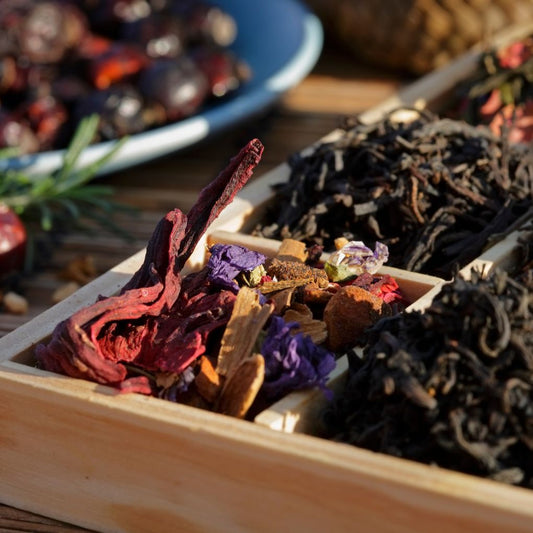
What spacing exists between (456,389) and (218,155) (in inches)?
56.8

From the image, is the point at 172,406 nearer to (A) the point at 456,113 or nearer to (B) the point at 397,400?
(B) the point at 397,400

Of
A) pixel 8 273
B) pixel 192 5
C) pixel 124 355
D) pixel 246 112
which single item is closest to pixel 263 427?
pixel 124 355

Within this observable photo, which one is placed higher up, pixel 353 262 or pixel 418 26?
pixel 353 262

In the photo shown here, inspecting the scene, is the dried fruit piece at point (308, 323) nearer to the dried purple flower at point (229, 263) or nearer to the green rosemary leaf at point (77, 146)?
the dried purple flower at point (229, 263)

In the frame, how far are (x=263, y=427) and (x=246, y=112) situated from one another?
4.24 ft

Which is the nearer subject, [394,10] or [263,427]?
[263,427]

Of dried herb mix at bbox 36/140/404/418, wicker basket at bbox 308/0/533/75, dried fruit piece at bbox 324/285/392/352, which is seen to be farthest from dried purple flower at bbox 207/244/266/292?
wicker basket at bbox 308/0/533/75

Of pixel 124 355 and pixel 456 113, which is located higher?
pixel 124 355

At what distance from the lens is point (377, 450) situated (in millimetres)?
916

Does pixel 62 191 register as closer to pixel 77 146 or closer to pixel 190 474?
pixel 77 146

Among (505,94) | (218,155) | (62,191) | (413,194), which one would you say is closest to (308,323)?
(413,194)

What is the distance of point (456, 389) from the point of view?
2.92ft

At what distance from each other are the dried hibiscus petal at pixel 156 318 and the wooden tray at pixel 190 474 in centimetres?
3

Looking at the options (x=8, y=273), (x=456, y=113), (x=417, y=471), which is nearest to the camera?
(x=417, y=471)
